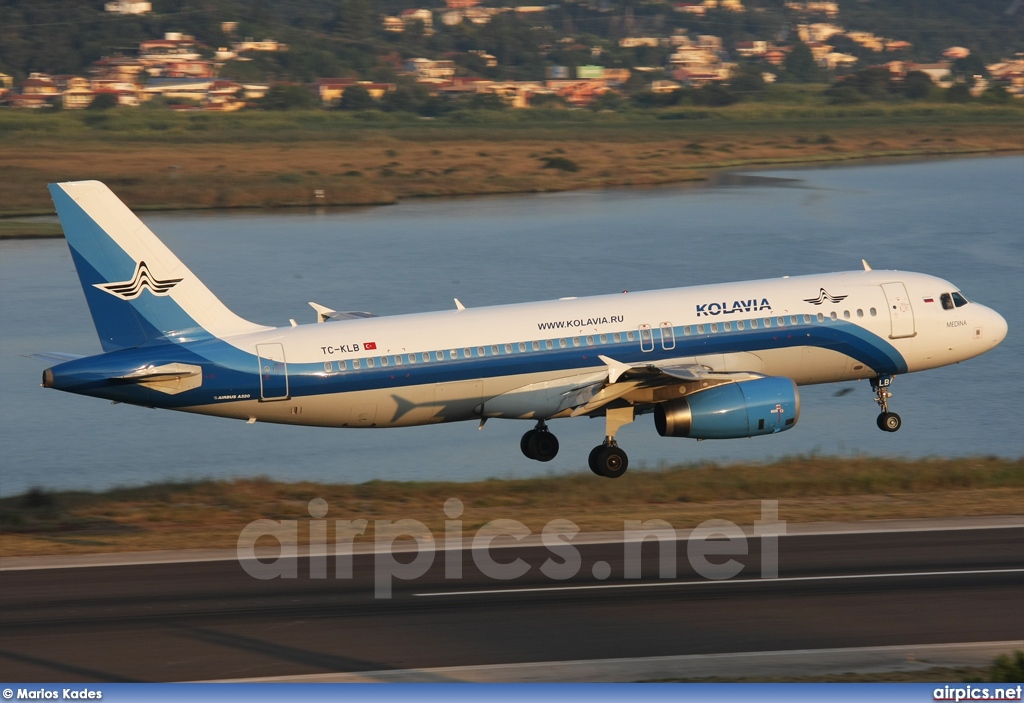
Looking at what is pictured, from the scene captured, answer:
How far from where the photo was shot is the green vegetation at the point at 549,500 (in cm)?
3288

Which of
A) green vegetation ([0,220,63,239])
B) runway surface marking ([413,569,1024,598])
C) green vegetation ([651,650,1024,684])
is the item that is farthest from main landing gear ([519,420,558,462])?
green vegetation ([0,220,63,239])

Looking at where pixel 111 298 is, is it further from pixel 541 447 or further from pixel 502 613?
pixel 502 613

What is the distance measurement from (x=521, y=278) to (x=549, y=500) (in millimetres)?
41180

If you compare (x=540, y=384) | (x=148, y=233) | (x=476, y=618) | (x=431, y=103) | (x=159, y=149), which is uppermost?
(x=431, y=103)

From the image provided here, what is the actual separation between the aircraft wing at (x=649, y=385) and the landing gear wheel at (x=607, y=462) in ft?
4.59

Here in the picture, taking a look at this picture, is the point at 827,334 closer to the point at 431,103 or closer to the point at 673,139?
the point at 673,139

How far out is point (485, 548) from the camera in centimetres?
2984

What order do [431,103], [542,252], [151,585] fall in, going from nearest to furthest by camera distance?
[151,585]
[542,252]
[431,103]

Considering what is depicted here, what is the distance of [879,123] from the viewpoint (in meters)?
175

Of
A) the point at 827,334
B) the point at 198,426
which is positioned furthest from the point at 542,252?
the point at 827,334

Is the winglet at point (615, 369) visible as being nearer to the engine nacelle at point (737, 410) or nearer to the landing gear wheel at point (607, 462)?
the engine nacelle at point (737, 410)

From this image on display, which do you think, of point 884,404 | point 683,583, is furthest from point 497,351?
point 884,404

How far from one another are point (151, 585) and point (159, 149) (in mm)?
115187

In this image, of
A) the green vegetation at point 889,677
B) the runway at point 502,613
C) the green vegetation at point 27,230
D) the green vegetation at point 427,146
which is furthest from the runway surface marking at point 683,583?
the green vegetation at point 427,146
